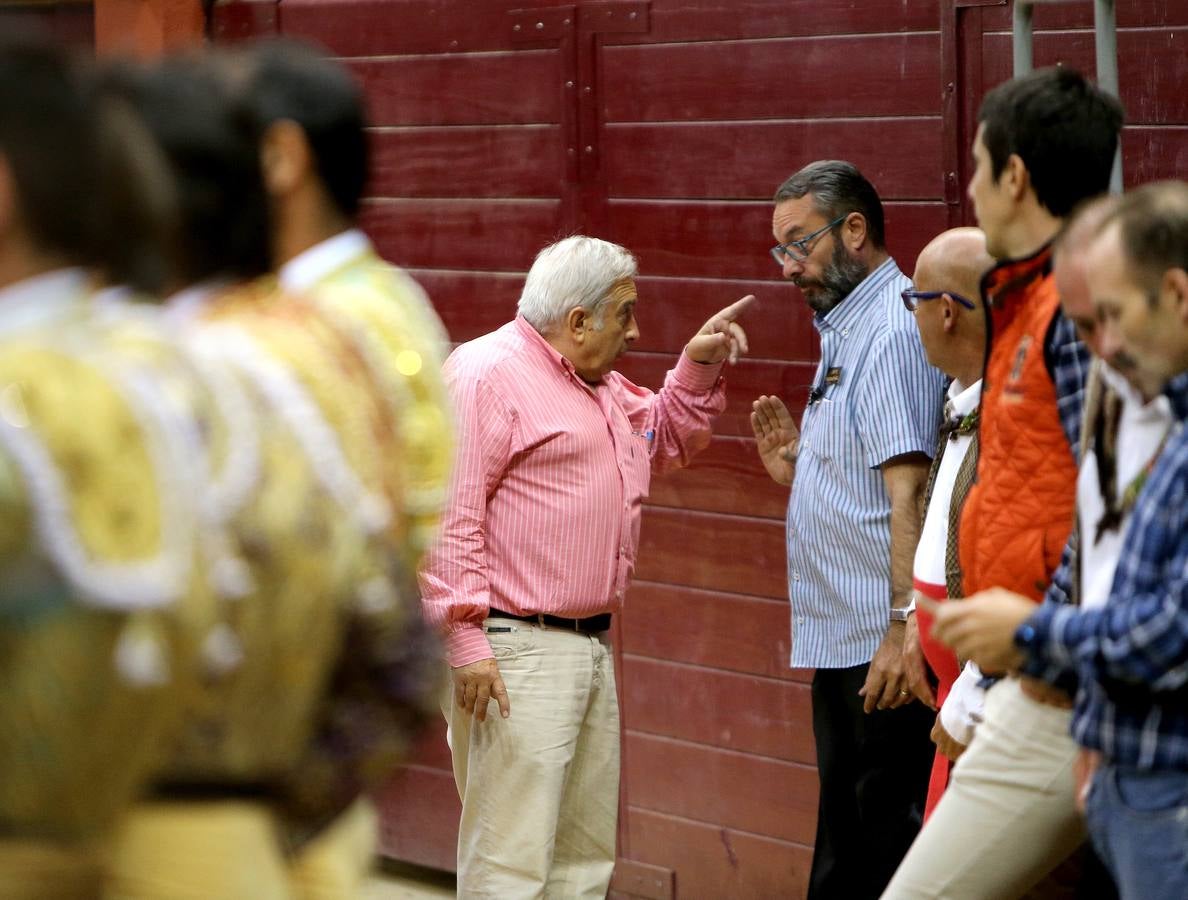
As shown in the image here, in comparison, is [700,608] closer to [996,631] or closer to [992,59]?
[992,59]

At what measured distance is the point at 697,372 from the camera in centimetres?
455

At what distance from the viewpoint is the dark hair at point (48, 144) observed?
5.93 feet

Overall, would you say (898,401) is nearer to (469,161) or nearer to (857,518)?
(857,518)

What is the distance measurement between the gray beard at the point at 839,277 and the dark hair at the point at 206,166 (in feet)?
7.29

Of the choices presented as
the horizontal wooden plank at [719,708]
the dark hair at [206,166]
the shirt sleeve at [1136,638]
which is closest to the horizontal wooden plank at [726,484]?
the horizontal wooden plank at [719,708]

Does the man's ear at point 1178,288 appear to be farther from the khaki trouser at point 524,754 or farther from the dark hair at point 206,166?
the khaki trouser at point 524,754

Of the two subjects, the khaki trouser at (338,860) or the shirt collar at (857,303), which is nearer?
the khaki trouser at (338,860)

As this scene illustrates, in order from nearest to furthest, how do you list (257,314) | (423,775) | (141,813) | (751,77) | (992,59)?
(141,813)
(257,314)
(992,59)
(751,77)
(423,775)

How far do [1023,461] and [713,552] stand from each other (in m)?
2.03

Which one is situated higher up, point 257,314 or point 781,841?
point 257,314

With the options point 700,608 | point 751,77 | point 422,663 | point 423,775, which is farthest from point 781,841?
point 422,663

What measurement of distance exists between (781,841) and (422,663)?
2897mm

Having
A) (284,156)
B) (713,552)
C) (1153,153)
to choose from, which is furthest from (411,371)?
(713,552)

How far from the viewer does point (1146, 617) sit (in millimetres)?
2549
